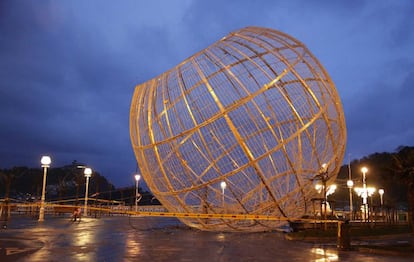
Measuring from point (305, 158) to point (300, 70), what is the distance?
11.7 ft

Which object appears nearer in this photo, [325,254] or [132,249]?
[325,254]

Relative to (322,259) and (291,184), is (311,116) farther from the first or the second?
(322,259)

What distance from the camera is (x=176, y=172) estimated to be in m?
16.0

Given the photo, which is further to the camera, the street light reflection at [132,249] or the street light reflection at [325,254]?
the street light reflection at [132,249]

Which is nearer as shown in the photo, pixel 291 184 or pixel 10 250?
pixel 10 250

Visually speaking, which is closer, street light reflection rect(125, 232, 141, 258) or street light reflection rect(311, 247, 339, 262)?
street light reflection rect(311, 247, 339, 262)

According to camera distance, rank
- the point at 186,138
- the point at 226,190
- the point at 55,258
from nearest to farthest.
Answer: the point at 55,258
the point at 186,138
the point at 226,190

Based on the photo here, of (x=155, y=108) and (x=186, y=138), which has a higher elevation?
(x=155, y=108)

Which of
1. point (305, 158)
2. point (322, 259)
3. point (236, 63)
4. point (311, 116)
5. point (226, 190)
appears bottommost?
point (322, 259)

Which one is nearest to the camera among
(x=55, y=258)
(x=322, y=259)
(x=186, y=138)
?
(x=55, y=258)

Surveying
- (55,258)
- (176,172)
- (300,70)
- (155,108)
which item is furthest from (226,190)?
(55,258)

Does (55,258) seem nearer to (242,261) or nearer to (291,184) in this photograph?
(242,261)

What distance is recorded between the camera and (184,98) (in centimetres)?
1517

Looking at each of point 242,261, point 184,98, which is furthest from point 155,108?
point 242,261
